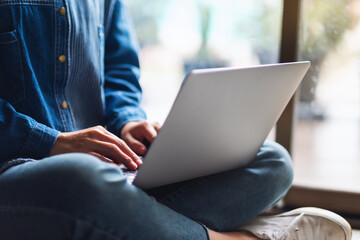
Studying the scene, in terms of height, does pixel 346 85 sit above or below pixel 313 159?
above

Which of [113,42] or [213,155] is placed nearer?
[213,155]

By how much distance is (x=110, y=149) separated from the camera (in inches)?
34.2

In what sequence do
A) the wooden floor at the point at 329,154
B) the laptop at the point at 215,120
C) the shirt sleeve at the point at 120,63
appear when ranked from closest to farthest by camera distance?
the laptop at the point at 215,120
the shirt sleeve at the point at 120,63
the wooden floor at the point at 329,154

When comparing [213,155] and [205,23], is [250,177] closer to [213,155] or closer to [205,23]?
[213,155]

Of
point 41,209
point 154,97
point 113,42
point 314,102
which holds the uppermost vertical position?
point 113,42

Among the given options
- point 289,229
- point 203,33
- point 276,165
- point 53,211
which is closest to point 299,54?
point 276,165

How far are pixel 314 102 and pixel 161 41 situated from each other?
119 centimetres

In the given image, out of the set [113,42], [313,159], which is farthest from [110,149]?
[313,159]

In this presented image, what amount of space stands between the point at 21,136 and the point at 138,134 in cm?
28

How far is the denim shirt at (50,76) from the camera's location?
884mm

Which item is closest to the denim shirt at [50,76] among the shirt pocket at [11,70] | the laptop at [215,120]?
the shirt pocket at [11,70]

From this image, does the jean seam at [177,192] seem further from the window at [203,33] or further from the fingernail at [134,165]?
the window at [203,33]

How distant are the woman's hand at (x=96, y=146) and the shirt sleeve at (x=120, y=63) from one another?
0.28m

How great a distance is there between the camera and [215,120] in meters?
0.81
